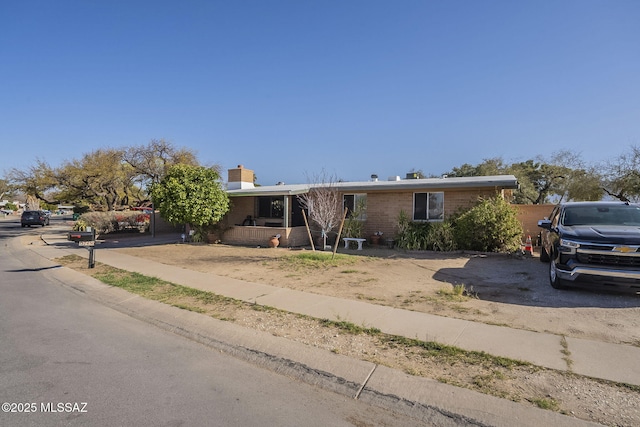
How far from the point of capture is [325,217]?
13.2 meters

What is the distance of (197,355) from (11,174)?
117 ft

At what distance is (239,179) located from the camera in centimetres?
2088

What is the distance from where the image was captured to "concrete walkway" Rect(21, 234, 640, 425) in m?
4.08

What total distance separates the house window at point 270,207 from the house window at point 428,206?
7560 mm

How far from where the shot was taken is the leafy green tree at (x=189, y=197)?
51.9 ft

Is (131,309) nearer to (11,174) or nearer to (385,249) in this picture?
(385,249)

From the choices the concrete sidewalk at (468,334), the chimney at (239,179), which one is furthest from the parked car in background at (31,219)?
the concrete sidewalk at (468,334)

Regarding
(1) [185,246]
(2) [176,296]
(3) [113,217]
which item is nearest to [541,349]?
(2) [176,296]

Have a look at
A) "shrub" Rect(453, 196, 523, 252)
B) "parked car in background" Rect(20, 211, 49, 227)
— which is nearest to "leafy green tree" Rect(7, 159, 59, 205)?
"parked car in background" Rect(20, 211, 49, 227)

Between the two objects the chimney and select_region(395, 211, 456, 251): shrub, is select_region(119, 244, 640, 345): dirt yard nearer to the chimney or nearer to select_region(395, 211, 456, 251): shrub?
select_region(395, 211, 456, 251): shrub

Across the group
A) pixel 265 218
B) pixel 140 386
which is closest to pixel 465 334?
pixel 140 386

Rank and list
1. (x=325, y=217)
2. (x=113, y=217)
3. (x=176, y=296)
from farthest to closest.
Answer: (x=113, y=217) → (x=325, y=217) → (x=176, y=296)

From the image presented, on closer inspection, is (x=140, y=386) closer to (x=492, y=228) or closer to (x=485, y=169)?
(x=492, y=228)

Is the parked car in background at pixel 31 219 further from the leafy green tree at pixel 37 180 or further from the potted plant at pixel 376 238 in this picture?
the potted plant at pixel 376 238
